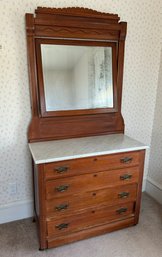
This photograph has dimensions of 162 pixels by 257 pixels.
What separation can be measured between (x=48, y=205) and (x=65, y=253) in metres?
0.46

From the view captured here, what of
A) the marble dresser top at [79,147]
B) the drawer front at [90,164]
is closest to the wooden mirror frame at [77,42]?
the marble dresser top at [79,147]

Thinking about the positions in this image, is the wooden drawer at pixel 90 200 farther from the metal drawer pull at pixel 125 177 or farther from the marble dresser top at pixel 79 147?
the marble dresser top at pixel 79 147

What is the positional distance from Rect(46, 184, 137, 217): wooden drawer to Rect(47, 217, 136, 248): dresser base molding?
0.75ft

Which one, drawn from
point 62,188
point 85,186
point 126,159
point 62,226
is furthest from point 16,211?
point 126,159

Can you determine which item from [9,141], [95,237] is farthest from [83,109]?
[95,237]

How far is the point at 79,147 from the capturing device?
1.82 metres

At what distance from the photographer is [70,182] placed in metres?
1.70

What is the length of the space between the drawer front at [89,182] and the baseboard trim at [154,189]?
70 cm

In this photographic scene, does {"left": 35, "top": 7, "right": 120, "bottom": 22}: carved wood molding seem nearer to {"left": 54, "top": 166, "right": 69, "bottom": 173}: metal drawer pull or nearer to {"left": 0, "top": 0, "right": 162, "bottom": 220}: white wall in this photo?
{"left": 0, "top": 0, "right": 162, "bottom": 220}: white wall

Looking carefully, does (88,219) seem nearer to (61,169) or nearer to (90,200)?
(90,200)

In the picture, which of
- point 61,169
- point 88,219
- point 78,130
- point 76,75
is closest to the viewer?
point 61,169

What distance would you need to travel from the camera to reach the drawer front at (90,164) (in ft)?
5.34

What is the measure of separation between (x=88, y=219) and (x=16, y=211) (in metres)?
0.78

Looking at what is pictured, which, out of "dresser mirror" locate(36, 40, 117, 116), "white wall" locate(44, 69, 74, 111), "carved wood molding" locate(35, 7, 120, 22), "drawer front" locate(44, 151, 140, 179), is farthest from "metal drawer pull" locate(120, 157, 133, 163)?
"carved wood molding" locate(35, 7, 120, 22)
